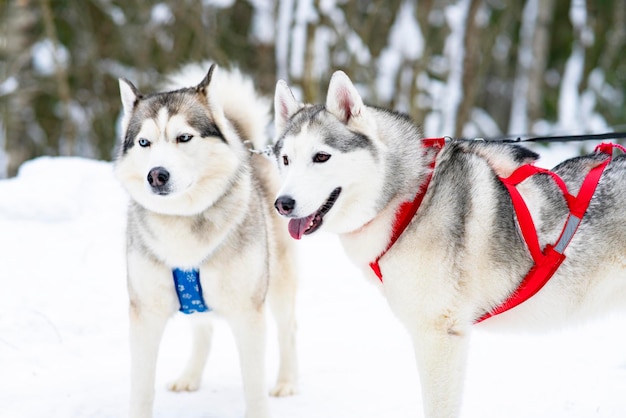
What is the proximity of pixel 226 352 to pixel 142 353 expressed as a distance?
146 centimetres

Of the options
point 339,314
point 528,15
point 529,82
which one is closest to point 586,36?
point 528,15

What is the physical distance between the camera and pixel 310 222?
2697 millimetres

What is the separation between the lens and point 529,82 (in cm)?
1254

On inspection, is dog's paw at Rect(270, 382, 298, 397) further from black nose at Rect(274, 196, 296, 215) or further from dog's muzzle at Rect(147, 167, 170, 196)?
black nose at Rect(274, 196, 296, 215)

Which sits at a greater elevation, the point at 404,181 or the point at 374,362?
the point at 404,181

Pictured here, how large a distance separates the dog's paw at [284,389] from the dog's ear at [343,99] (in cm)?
189

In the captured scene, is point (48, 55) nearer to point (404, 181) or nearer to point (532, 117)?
point (532, 117)

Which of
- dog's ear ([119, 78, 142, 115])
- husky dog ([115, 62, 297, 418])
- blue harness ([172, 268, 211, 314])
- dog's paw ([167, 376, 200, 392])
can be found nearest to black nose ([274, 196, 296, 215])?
husky dog ([115, 62, 297, 418])

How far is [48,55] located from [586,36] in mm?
12158

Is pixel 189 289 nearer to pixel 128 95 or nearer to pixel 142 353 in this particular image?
pixel 142 353

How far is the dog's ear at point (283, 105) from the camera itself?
3049mm

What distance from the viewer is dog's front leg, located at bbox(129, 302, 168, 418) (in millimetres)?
3287

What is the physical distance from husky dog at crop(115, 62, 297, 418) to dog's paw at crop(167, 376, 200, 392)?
2.15 ft

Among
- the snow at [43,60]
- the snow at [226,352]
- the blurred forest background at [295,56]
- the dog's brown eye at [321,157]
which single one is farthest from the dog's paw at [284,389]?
the snow at [43,60]
